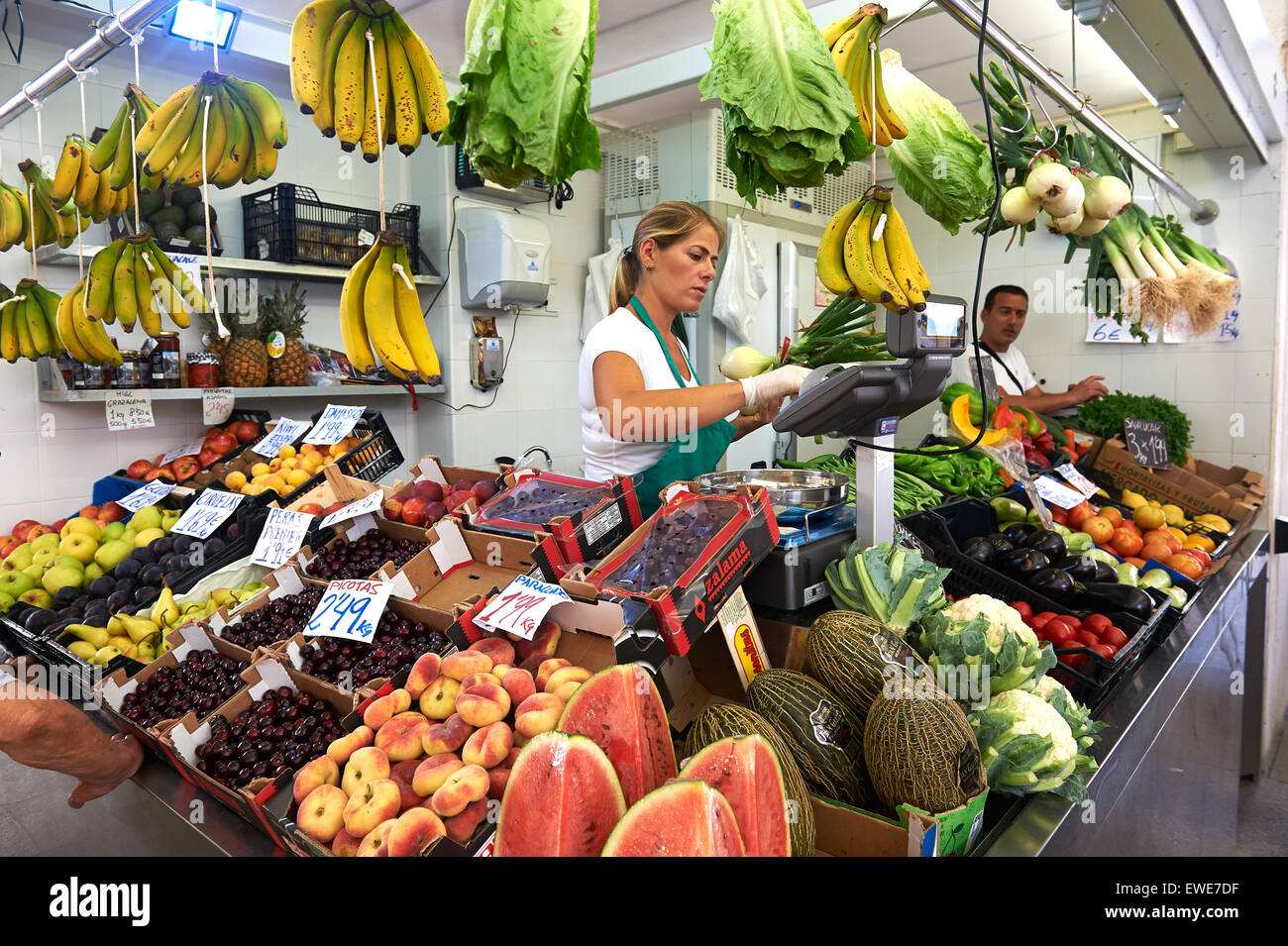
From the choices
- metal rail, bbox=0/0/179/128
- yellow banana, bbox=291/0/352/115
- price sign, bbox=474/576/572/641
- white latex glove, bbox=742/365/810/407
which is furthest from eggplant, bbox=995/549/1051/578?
metal rail, bbox=0/0/179/128

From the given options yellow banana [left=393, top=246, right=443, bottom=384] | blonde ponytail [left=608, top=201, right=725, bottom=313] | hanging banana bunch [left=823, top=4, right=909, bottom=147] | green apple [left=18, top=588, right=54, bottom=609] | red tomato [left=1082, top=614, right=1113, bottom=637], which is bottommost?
green apple [left=18, top=588, right=54, bottom=609]

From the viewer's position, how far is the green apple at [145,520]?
2811 mm

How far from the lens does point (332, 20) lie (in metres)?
1.30

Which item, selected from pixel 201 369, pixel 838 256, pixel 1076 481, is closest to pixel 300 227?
pixel 201 369

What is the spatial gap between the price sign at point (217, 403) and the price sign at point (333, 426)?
0.72m

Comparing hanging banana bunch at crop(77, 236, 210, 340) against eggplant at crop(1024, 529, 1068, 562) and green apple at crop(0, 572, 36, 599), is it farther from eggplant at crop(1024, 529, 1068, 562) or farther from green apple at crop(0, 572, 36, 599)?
eggplant at crop(1024, 529, 1068, 562)

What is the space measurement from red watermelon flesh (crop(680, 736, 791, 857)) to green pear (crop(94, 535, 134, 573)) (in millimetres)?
2512

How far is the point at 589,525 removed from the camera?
164 centimetres

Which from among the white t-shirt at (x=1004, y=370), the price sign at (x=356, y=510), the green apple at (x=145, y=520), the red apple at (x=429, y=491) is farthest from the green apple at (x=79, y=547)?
the white t-shirt at (x=1004, y=370)

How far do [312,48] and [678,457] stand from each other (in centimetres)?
133

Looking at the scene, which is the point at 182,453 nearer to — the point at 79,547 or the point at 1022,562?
the point at 79,547

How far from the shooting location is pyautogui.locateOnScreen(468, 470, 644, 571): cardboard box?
161cm

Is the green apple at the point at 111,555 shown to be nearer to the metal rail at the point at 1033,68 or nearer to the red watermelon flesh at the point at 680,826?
the red watermelon flesh at the point at 680,826
